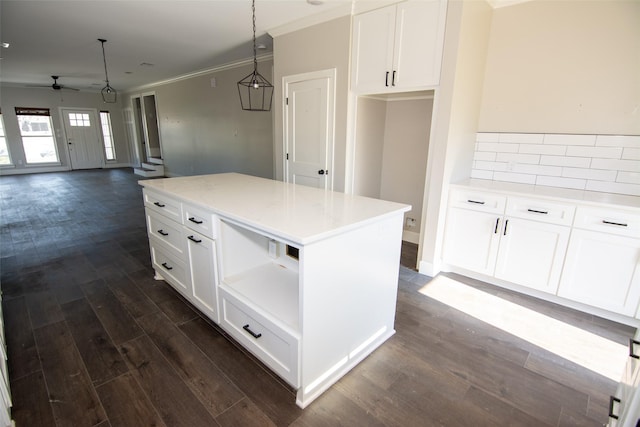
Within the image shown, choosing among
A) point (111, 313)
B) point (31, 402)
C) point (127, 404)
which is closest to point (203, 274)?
point (127, 404)

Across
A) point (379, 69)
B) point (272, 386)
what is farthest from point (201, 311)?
point (379, 69)

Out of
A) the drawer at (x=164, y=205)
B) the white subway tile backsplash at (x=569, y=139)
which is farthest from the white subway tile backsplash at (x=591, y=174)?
the drawer at (x=164, y=205)

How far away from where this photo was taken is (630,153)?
8.02 ft

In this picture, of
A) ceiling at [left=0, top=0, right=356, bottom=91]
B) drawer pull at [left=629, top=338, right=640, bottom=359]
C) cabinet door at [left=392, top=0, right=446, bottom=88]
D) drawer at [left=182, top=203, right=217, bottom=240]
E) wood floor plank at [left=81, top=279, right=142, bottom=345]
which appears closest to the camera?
drawer pull at [left=629, top=338, right=640, bottom=359]

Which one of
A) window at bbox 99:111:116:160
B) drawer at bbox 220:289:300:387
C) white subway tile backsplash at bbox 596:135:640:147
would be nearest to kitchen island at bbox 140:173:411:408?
drawer at bbox 220:289:300:387

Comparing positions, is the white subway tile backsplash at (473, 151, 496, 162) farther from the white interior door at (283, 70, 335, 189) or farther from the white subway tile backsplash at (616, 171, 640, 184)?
the white interior door at (283, 70, 335, 189)

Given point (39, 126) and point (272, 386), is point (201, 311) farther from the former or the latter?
point (39, 126)

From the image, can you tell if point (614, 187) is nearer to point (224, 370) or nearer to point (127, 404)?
point (224, 370)

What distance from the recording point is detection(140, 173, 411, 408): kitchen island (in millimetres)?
1479

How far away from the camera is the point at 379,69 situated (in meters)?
2.92

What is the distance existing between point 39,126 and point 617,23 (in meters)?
12.9

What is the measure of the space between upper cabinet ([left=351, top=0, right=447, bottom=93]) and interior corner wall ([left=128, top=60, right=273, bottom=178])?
232 cm

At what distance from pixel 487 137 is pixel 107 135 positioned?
12019 mm

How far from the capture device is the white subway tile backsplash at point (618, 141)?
2.42 metres
